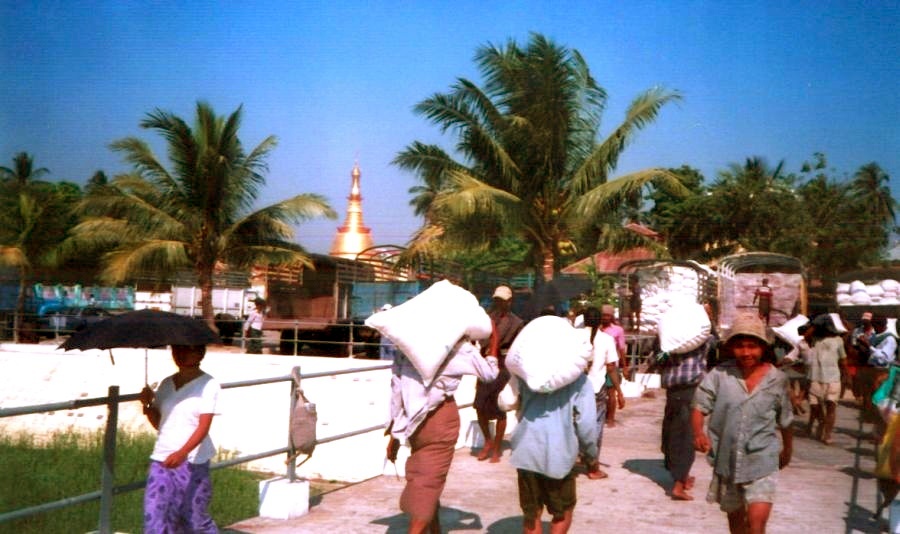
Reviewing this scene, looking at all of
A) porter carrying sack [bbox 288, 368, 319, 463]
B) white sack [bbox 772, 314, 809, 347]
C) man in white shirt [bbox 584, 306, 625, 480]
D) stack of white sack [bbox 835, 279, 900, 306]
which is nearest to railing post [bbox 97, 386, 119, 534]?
porter carrying sack [bbox 288, 368, 319, 463]

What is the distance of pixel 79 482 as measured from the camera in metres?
11.4

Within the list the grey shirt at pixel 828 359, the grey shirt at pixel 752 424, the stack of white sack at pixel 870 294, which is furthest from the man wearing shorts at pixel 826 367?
the stack of white sack at pixel 870 294

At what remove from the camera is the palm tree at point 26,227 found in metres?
33.9

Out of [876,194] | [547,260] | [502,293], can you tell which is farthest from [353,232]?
[502,293]

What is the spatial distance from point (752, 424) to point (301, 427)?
3.20 metres

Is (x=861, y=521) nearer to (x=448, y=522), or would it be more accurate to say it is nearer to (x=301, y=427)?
(x=448, y=522)

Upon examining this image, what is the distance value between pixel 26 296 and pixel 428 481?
1405 inches

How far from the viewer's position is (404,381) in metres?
5.41

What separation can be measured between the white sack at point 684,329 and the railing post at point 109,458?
4.21m

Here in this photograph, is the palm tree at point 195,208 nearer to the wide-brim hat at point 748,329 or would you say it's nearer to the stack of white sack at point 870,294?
the stack of white sack at point 870,294

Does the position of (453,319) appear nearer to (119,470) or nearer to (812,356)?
(812,356)

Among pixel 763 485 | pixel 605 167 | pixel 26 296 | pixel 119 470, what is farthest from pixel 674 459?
pixel 26 296

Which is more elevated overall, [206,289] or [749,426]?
[206,289]

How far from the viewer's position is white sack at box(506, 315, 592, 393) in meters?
5.19
